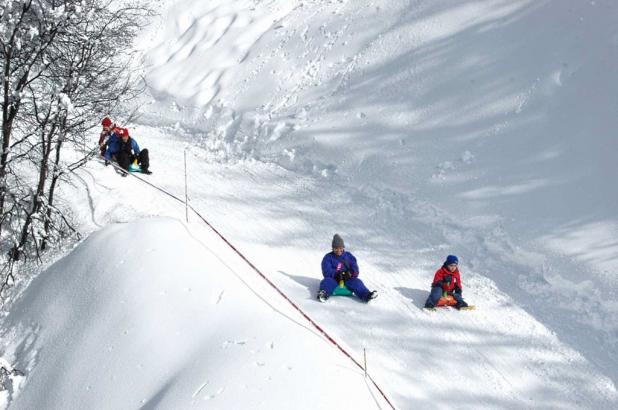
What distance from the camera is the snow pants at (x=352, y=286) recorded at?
7844 millimetres

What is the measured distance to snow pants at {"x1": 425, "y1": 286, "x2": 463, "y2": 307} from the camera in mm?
7757

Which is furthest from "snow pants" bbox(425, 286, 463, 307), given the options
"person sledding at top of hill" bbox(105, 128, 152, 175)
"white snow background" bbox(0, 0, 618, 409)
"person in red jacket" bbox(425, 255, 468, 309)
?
"person sledding at top of hill" bbox(105, 128, 152, 175)

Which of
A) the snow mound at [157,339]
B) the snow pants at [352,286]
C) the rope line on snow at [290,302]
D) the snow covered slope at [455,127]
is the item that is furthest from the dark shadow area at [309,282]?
the snow covered slope at [455,127]

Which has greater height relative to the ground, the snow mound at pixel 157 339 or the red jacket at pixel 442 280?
the red jacket at pixel 442 280

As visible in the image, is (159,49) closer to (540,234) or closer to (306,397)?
(540,234)

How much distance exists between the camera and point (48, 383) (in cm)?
666

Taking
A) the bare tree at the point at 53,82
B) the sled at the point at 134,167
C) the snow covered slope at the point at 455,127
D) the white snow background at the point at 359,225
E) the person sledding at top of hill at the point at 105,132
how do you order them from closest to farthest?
1. the white snow background at the point at 359,225
2. the bare tree at the point at 53,82
3. the snow covered slope at the point at 455,127
4. the person sledding at top of hill at the point at 105,132
5. the sled at the point at 134,167

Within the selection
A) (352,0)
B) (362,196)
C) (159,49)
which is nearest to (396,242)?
(362,196)

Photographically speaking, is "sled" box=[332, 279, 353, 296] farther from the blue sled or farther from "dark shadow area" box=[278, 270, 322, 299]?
"dark shadow area" box=[278, 270, 322, 299]

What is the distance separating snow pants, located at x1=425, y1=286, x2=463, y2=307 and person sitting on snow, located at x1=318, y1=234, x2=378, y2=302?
2.26ft

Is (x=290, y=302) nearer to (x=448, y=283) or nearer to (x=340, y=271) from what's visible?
(x=340, y=271)

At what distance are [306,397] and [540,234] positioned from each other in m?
5.61

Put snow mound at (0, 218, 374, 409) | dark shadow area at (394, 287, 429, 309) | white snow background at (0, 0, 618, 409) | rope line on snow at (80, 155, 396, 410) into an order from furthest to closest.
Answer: dark shadow area at (394, 287, 429, 309) < white snow background at (0, 0, 618, 409) < rope line on snow at (80, 155, 396, 410) < snow mound at (0, 218, 374, 409)

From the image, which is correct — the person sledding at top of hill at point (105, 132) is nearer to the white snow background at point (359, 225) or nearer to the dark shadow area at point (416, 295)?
the white snow background at point (359, 225)
